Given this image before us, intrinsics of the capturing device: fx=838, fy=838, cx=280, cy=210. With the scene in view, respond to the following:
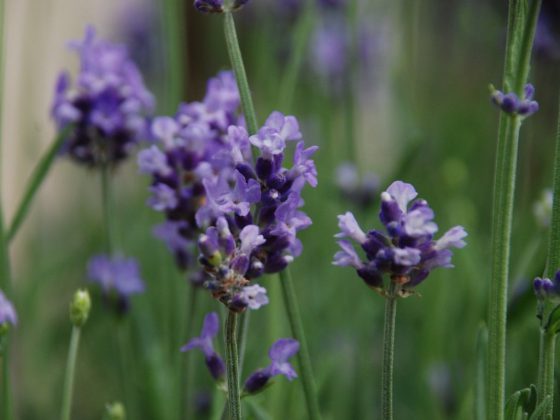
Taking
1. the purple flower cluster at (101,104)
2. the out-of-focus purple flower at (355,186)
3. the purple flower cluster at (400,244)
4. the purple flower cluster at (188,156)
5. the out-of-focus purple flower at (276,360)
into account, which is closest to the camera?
the purple flower cluster at (400,244)

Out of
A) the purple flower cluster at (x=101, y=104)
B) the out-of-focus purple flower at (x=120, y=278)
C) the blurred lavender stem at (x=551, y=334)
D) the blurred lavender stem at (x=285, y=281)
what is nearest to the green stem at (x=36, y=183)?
the purple flower cluster at (x=101, y=104)

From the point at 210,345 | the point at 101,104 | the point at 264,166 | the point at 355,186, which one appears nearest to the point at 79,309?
the point at 210,345

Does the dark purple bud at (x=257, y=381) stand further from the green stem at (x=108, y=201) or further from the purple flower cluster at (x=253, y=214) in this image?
the green stem at (x=108, y=201)

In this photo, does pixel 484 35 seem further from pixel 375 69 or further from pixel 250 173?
pixel 250 173

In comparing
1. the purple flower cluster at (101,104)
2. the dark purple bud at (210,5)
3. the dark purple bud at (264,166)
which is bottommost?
the dark purple bud at (264,166)

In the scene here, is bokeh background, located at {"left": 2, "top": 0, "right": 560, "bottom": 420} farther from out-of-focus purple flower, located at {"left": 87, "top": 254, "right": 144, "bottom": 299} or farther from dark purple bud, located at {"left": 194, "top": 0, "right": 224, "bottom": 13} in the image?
dark purple bud, located at {"left": 194, "top": 0, "right": 224, "bottom": 13}

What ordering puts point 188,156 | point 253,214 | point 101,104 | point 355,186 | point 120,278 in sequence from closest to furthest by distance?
point 253,214 < point 188,156 < point 101,104 < point 120,278 < point 355,186

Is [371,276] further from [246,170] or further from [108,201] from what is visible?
[108,201]
